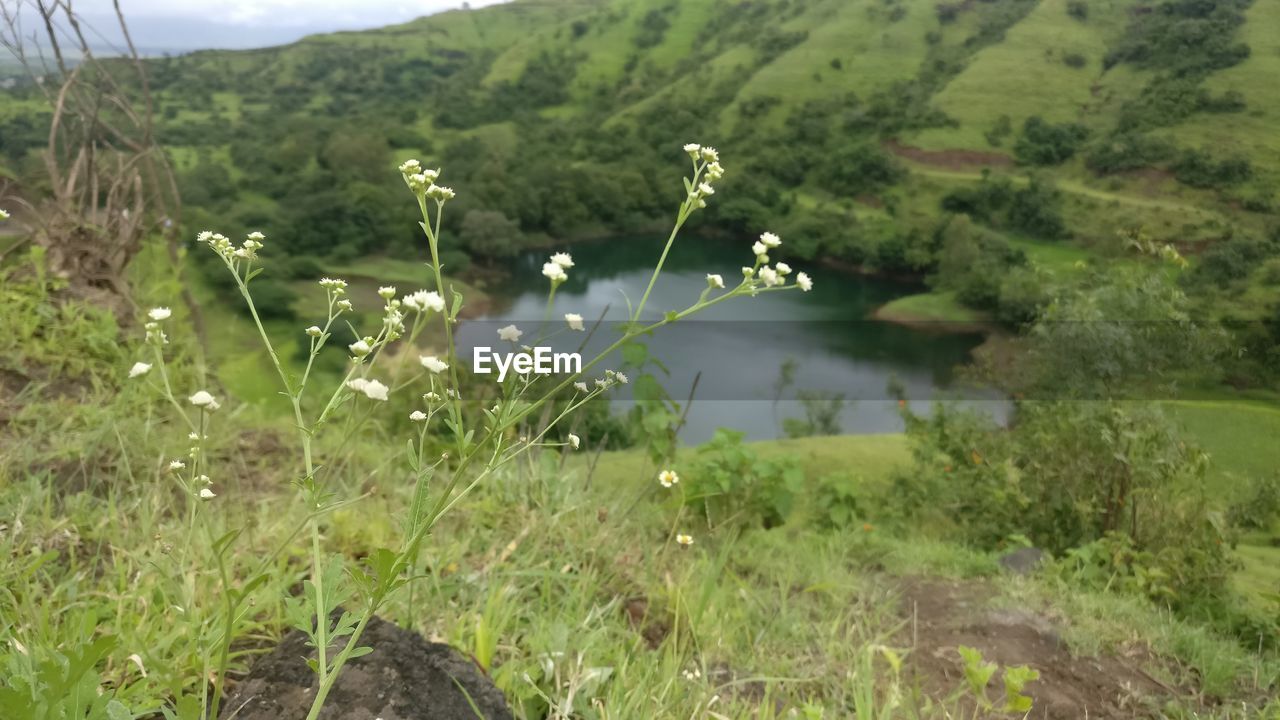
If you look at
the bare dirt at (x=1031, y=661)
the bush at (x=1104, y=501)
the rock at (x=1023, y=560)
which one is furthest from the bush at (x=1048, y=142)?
the bare dirt at (x=1031, y=661)

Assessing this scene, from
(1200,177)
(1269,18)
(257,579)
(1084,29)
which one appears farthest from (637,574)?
(1084,29)

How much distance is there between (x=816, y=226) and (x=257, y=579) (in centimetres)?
4373

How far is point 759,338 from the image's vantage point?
1314 inches

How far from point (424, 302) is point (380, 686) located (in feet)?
2.24

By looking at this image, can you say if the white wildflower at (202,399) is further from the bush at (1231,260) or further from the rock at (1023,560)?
the bush at (1231,260)

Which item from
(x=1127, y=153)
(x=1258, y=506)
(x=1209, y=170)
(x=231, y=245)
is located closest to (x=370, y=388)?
(x=231, y=245)

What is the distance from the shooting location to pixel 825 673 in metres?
1.93

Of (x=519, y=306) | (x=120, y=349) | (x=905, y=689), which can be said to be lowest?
(x=519, y=306)

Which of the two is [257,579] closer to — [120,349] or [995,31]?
[120,349]

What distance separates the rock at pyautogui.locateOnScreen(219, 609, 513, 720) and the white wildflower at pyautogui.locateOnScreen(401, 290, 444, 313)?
0.66 metres

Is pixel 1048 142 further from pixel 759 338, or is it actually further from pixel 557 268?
pixel 557 268

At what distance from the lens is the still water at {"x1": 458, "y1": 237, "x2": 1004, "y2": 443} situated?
2534 cm

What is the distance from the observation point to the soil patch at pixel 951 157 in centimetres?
4159

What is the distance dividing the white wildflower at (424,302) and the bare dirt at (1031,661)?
58.5 inches
